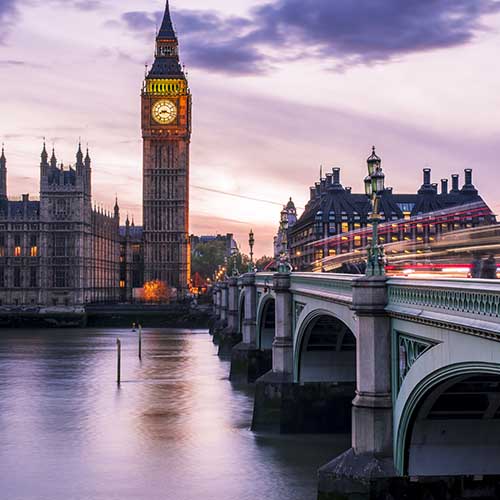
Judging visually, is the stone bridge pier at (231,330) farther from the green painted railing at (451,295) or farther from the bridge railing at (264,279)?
the green painted railing at (451,295)

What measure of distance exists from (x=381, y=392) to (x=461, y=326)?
6.33m

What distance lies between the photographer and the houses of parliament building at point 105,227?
5896 inches

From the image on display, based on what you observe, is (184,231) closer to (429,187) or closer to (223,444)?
(429,187)

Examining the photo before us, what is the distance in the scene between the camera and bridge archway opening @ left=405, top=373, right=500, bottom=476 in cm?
2222

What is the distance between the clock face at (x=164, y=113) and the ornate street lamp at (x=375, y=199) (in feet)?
506

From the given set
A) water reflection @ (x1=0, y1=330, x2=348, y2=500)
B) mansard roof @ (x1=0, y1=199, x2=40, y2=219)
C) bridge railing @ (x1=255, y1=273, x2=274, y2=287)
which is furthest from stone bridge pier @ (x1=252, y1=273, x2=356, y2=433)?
mansard roof @ (x1=0, y1=199, x2=40, y2=219)

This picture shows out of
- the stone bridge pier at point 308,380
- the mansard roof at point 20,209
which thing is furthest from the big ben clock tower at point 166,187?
the stone bridge pier at point 308,380

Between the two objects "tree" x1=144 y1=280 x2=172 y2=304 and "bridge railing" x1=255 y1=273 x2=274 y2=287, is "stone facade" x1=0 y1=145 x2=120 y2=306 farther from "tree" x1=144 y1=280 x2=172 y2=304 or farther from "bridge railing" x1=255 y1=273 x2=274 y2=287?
"bridge railing" x1=255 y1=273 x2=274 y2=287

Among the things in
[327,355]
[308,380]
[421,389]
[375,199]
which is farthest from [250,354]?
[421,389]

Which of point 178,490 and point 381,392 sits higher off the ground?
point 381,392

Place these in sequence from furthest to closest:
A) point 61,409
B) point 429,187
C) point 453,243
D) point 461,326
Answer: point 429,187, point 61,409, point 453,243, point 461,326

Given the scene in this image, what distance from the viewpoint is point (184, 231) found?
172m

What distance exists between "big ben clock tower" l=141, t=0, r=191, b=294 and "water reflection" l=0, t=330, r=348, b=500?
3926 inches

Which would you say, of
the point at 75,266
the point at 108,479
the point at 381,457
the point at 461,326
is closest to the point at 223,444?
the point at 108,479
